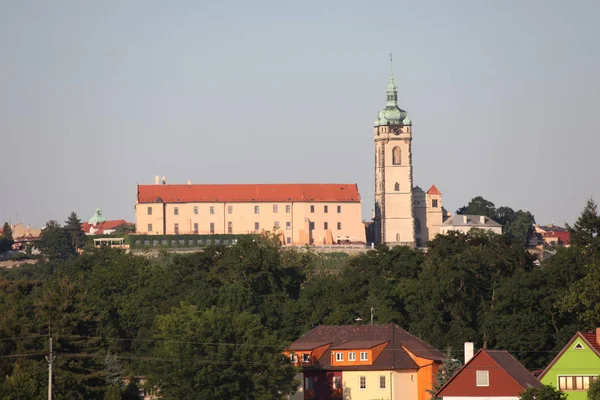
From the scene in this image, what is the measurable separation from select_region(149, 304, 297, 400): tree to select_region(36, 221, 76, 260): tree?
7390 cm

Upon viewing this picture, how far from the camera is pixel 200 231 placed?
5089 inches

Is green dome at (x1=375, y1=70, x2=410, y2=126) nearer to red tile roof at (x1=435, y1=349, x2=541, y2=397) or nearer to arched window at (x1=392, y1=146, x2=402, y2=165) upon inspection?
arched window at (x1=392, y1=146, x2=402, y2=165)

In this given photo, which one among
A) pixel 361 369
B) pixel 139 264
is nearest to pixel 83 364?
pixel 361 369

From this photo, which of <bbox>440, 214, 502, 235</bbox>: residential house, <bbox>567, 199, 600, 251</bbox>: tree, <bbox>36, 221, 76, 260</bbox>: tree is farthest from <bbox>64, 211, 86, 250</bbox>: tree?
<bbox>567, 199, 600, 251</bbox>: tree

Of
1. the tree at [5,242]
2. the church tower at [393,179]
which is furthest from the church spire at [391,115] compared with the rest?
the tree at [5,242]

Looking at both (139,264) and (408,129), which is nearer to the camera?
(139,264)

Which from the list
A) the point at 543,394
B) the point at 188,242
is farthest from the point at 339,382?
the point at 188,242

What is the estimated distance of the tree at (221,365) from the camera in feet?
188

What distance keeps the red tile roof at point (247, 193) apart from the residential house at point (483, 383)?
77.1 metres

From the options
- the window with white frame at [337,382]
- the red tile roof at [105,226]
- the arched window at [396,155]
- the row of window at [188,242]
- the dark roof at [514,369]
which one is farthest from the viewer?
the red tile roof at [105,226]

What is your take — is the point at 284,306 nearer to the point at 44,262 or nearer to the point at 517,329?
the point at 517,329

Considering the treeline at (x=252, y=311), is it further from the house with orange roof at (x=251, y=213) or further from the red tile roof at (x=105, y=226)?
the red tile roof at (x=105, y=226)

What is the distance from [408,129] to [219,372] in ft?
259

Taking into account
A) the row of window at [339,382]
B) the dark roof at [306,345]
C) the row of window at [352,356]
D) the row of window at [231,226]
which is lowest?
the row of window at [339,382]
